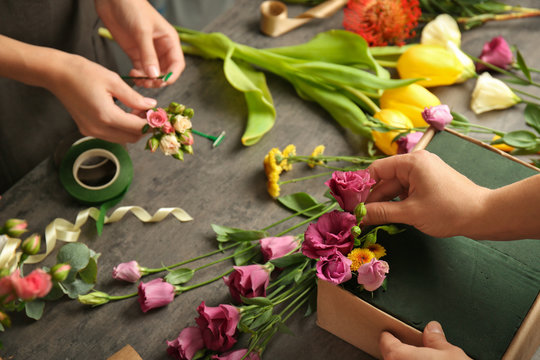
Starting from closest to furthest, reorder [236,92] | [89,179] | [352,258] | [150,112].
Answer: [352,258], [150,112], [89,179], [236,92]

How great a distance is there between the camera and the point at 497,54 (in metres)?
1.04

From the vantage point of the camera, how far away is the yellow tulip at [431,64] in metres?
0.98

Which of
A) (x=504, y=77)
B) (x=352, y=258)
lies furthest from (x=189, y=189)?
(x=504, y=77)

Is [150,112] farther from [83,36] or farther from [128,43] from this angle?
[83,36]

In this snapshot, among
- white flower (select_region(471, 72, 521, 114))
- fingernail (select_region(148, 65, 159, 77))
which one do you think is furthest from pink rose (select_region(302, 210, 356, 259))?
white flower (select_region(471, 72, 521, 114))

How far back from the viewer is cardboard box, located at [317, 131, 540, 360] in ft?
1.92

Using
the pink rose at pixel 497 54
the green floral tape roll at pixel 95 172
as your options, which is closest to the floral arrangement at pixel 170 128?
the green floral tape roll at pixel 95 172

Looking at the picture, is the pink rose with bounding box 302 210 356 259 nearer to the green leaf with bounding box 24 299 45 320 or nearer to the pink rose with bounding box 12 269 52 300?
the pink rose with bounding box 12 269 52 300

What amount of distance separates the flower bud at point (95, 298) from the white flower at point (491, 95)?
80 cm

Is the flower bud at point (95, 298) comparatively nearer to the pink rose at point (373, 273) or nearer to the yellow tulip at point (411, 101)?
the pink rose at point (373, 273)

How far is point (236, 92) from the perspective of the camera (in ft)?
3.45

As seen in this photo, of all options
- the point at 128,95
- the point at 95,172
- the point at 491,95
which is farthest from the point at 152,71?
the point at 491,95

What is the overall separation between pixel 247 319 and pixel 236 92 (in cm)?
55

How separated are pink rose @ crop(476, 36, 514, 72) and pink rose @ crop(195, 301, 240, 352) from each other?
0.79 meters
